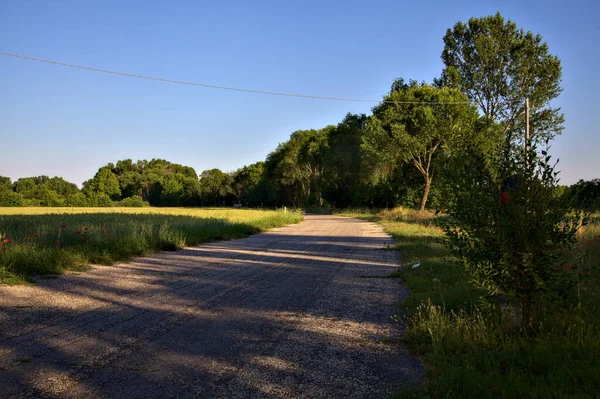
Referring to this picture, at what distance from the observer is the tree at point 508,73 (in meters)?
36.0

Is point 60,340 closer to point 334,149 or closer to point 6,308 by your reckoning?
point 6,308

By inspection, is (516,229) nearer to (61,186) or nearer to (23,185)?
(23,185)

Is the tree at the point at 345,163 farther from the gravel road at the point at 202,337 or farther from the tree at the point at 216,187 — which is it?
the tree at the point at 216,187

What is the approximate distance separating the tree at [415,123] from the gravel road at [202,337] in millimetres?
28156

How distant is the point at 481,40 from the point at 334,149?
81.8 ft

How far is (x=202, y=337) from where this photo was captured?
490cm

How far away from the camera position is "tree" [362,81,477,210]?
34.1 m

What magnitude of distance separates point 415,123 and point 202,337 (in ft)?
108

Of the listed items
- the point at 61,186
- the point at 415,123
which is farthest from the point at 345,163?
the point at 61,186

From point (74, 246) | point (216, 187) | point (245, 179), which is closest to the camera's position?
point (74, 246)

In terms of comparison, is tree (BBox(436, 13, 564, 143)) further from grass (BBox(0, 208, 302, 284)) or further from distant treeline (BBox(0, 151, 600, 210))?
grass (BBox(0, 208, 302, 284))

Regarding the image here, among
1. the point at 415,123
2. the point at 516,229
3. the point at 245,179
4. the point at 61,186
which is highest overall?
the point at 415,123

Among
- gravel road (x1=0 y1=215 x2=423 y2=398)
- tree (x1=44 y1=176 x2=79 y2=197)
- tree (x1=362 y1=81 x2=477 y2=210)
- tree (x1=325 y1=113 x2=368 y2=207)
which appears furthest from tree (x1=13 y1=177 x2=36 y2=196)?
gravel road (x1=0 y1=215 x2=423 y2=398)

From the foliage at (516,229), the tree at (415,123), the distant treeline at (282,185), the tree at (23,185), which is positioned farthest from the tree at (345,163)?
the tree at (23,185)
